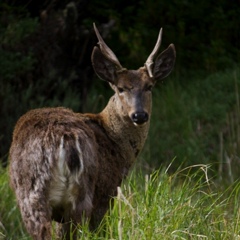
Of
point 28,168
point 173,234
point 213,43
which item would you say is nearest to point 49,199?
point 28,168

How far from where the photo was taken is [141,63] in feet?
47.6

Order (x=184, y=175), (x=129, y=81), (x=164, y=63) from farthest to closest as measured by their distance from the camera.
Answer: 1. (x=164, y=63)
2. (x=129, y=81)
3. (x=184, y=175)

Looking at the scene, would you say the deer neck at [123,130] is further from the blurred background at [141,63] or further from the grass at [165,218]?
the blurred background at [141,63]

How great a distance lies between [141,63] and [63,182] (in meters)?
→ 7.71

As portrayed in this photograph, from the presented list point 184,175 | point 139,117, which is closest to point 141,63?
point 139,117

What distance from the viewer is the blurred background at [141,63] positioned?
12.3 m

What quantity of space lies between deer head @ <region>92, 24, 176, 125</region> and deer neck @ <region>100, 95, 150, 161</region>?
0.15 feet

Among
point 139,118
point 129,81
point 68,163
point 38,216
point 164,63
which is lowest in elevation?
point 38,216

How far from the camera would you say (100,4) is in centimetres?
1493

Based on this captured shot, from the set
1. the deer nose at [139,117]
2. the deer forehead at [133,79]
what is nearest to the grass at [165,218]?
the deer nose at [139,117]

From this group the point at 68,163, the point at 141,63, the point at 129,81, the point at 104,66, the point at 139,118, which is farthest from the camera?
the point at 141,63

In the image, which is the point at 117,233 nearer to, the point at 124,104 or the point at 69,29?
the point at 124,104

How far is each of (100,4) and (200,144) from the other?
327 centimetres

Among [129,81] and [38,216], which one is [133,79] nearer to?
[129,81]
